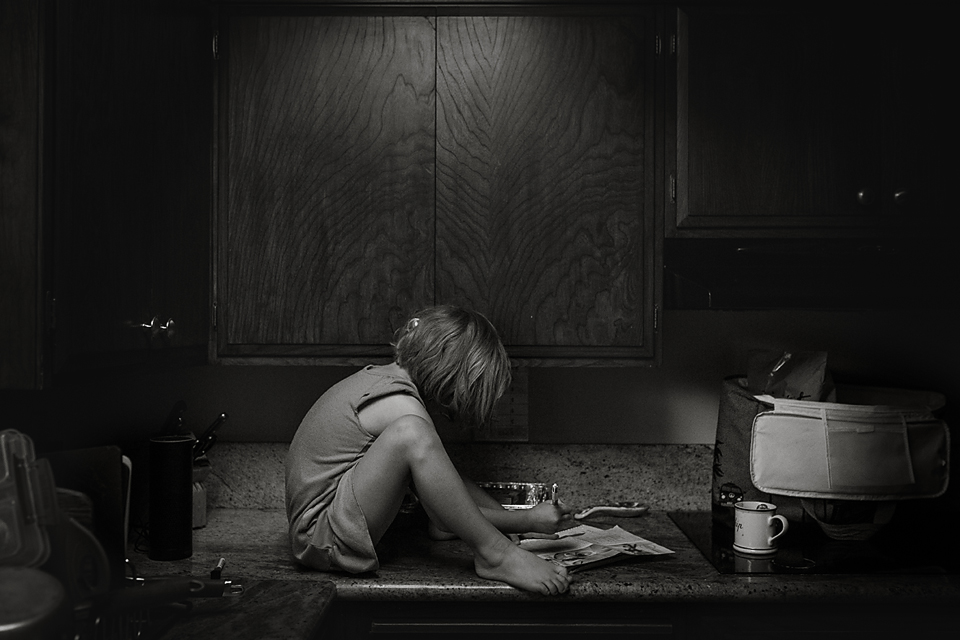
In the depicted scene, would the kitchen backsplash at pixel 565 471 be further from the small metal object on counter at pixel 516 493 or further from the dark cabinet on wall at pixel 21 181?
the dark cabinet on wall at pixel 21 181

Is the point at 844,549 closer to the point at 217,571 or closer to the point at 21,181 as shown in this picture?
the point at 217,571

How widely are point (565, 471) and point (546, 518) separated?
36 cm

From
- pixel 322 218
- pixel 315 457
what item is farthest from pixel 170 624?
pixel 322 218

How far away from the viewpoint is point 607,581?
64.2 inches

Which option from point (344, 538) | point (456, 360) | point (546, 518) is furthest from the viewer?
point (546, 518)

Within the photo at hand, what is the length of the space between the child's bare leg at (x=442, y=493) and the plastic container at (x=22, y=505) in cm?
68

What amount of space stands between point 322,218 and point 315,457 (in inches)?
22.0

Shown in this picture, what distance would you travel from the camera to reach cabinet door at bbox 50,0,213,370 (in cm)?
130

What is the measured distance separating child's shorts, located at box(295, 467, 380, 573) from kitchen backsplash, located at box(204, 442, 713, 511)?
570 millimetres

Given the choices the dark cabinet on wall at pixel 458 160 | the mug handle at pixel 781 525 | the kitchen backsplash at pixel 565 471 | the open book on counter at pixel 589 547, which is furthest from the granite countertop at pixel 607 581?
the dark cabinet on wall at pixel 458 160

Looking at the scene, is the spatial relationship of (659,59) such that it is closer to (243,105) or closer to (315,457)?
(243,105)

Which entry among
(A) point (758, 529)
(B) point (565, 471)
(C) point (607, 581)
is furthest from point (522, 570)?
(B) point (565, 471)

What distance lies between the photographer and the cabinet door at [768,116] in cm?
191

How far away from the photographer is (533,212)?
6.40ft
